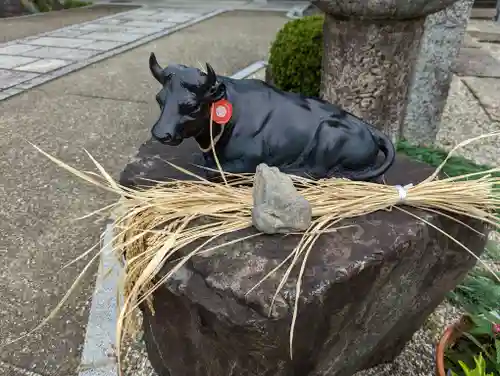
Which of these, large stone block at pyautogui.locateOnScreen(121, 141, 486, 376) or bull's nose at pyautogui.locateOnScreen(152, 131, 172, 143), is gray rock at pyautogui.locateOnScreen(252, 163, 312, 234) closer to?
large stone block at pyautogui.locateOnScreen(121, 141, 486, 376)

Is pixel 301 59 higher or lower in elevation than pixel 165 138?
lower

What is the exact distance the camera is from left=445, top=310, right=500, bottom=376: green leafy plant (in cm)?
189

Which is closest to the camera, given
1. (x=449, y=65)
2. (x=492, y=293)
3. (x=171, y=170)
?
(x=171, y=170)

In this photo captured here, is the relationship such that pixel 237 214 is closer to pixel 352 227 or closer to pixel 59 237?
pixel 352 227

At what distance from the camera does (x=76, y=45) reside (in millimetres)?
7285

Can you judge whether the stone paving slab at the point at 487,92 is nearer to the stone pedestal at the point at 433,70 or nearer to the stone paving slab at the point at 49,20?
the stone pedestal at the point at 433,70

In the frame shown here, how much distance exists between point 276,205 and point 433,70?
2946 millimetres

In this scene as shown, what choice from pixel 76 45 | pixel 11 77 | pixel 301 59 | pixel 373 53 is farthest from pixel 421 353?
pixel 76 45

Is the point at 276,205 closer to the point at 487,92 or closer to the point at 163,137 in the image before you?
the point at 163,137

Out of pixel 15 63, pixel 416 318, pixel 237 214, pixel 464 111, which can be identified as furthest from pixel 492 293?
pixel 15 63

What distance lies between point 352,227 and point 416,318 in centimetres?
77

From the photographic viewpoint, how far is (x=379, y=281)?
1.52 m

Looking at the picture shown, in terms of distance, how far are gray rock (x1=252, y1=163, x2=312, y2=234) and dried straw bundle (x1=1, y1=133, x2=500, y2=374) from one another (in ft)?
0.20

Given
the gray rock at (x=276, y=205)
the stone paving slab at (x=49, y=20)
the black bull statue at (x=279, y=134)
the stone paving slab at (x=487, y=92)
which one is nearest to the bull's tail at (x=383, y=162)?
the black bull statue at (x=279, y=134)
